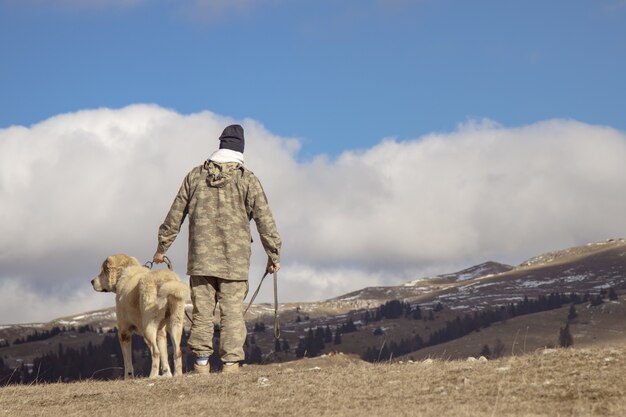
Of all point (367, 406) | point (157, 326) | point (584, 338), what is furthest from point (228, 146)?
point (584, 338)

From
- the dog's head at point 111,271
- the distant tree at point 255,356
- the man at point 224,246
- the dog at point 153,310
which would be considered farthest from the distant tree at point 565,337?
the man at point 224,246

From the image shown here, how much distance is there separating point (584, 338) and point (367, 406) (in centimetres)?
13880

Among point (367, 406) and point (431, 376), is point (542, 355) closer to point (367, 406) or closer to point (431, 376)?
point (431, 376)

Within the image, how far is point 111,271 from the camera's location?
20.2 m

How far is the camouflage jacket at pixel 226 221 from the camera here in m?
17.3

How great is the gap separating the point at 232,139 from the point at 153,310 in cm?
364

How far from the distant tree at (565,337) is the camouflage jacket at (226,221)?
12763 centimetres

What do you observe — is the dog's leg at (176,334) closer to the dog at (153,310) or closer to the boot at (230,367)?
the dog at (153,310)

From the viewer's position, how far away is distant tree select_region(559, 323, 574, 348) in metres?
141

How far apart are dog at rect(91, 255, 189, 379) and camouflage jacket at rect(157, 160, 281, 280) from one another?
1.08 meters

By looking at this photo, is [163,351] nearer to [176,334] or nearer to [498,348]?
[176,334]

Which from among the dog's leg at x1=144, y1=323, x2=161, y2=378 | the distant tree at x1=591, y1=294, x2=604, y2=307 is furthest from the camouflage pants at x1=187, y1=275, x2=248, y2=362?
the distant tree at x1=591, y1=294, x2=604, y2=307

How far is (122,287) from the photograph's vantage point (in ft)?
64.1

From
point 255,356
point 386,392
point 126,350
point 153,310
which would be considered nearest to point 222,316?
point 153,310
